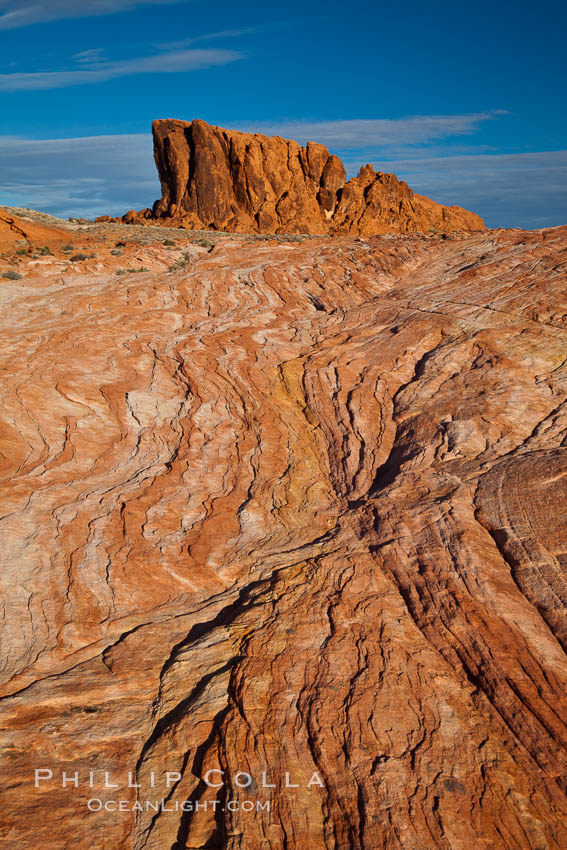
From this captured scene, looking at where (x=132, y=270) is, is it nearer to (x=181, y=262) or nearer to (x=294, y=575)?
(x=181, y=262)

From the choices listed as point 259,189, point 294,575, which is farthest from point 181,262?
point 259,189

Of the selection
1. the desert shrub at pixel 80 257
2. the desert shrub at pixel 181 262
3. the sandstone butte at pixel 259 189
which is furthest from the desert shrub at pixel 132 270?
the sandstone butte at pixel 259 189

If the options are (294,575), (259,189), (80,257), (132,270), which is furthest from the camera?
(259,189)

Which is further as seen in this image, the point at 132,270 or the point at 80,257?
the point at 80,257

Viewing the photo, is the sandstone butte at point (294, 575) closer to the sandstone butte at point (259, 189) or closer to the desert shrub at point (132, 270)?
the desert shrub at point (132, 270)

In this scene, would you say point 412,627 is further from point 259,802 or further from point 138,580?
point 138,580

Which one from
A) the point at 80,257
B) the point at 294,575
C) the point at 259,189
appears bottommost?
the point at 294,575

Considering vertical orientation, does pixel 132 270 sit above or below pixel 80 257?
below
